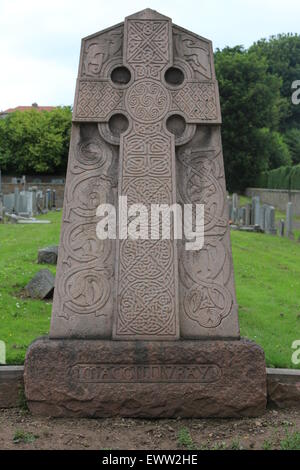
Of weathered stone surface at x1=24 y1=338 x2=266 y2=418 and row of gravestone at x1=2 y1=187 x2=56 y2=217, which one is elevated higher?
row of gravestone at x1=2 y1=187 x2=56 y2=217

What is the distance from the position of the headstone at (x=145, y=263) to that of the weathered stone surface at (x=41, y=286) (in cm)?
333

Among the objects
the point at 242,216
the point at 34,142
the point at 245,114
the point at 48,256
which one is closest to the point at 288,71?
the point at 245,114

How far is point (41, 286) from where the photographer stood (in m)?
7.85

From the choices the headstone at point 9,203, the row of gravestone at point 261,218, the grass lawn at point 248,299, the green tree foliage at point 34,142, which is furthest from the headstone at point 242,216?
the green tree foliage at point 34,142

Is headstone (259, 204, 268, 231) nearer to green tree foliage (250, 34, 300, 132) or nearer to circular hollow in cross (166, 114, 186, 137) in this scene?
circular hollow in cross (166, 114, 186, 137)

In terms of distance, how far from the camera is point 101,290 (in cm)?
451

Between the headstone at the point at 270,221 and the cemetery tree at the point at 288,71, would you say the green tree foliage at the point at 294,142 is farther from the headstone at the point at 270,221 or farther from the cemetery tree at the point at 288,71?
→ the headstone at the point at 270,221

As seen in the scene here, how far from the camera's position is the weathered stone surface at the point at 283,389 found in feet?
14.8

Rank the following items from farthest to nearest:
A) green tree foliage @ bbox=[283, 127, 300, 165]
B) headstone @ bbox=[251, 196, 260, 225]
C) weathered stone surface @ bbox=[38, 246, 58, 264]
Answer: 1. green tree foliage @ bbox=[283, 127, 300, 165]
2. headstone @ bbox=[251, 196, 260, 225]
3. weathered stone surface @ bbox=[38, 246, 58, 264]

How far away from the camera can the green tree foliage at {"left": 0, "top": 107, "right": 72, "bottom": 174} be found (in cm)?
5491

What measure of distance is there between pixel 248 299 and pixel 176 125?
4.35m

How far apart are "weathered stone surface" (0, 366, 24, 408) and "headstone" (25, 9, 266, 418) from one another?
22 cm

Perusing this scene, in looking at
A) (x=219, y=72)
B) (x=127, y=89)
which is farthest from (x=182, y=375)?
(x=219, y=72)

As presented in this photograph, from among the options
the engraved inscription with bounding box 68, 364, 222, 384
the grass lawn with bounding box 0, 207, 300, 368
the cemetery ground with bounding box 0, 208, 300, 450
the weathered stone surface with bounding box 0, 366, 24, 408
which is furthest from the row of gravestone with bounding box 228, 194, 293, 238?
the weathered stone surface with bounding box 0, 366, 24, 408
